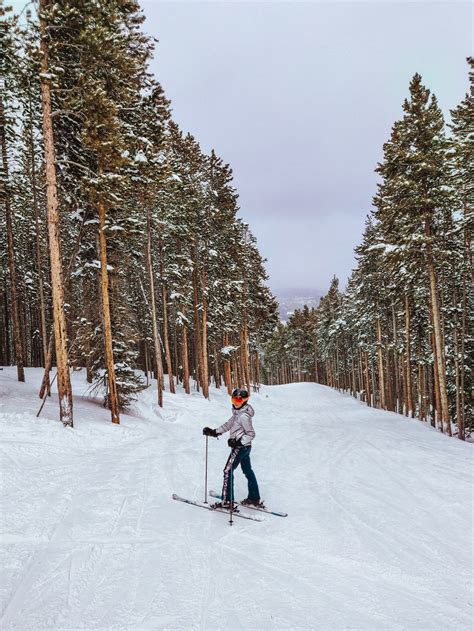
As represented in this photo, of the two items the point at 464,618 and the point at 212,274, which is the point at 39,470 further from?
the point at 212,274

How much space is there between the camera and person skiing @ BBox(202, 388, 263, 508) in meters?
6.58

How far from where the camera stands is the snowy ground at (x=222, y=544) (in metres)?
3.68

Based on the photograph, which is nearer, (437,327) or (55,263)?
(55,263)

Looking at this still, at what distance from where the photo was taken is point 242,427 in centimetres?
671

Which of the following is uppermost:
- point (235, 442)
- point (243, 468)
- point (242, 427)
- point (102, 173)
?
point (102, 173)

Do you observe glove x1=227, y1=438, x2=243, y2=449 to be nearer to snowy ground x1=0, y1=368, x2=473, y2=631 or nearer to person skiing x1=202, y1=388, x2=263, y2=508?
person skiing x1=202, y1=388, x2=263, y2=508

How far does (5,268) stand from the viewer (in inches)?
1187

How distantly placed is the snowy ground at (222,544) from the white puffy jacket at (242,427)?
131cm

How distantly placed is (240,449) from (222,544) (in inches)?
68.2

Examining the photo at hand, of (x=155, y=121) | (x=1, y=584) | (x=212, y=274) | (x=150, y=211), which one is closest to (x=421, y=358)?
(x=212, y=274)

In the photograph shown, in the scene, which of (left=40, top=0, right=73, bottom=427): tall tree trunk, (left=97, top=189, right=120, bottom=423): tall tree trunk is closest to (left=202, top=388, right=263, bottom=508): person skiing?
(left=40, top=0, right=73, bottom=427): tall tree trunk

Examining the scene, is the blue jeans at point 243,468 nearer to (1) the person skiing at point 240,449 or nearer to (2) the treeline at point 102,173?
(1) the person skiing at point 240,449

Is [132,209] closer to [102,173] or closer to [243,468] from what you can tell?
[102,173]

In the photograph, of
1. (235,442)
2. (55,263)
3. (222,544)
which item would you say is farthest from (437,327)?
(55,263)
